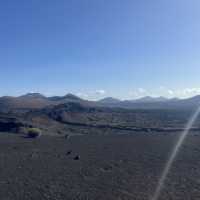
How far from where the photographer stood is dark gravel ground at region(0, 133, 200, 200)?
61.8 ft

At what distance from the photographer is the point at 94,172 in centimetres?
2416

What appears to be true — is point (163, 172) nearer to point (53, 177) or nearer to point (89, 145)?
point (53, 177)

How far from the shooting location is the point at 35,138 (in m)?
46.1

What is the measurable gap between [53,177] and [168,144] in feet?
65.0

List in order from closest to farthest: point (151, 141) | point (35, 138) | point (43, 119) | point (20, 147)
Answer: point (20, 147) < point (151, 141) < point (35, 138) < point (43, 119)

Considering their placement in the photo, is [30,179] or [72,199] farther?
[30,179]

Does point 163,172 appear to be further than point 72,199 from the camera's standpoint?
Yes

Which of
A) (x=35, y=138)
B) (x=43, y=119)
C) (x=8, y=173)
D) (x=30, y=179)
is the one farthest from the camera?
(x=43, y=119)

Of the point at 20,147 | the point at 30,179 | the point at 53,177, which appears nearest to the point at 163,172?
the point at 53,177

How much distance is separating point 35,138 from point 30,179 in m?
24.3

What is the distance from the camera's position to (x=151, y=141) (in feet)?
140

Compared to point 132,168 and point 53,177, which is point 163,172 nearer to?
point 132,168

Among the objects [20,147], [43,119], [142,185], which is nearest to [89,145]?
[20,147]

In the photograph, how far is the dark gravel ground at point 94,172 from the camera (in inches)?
741
